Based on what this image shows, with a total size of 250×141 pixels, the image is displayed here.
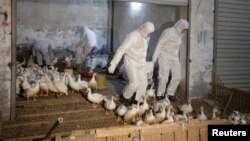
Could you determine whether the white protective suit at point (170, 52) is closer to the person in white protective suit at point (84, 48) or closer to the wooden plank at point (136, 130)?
the wooden plank at point (136, 130)

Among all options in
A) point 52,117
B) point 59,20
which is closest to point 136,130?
point 52,117

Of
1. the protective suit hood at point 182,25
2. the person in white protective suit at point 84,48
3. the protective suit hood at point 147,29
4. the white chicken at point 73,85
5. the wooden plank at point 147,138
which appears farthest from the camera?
the person in white protective suit at point 84,48

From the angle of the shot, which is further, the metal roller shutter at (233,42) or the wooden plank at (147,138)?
the metal roller shutter at (233,42)

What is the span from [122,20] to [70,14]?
259cm

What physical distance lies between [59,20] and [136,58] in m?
7.81

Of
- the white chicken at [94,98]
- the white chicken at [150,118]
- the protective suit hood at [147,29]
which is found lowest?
the white chicken at [150,118]

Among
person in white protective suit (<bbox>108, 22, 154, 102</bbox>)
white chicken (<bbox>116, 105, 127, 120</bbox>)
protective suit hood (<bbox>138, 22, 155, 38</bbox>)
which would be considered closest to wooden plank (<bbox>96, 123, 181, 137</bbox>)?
white chicken (<bbox>116, 105, 127, 120</bbox>)

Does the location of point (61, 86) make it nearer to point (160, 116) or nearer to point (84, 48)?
point (160, 116)

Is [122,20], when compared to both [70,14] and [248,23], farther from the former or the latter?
[248,23]

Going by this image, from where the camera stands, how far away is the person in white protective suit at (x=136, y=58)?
8109mm

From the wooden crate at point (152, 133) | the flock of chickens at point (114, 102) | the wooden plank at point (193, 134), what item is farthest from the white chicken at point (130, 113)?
the wooden plank at point (193, 134)

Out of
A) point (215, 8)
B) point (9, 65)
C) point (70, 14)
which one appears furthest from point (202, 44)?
point (70, 14)

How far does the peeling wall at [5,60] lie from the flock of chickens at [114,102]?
31.3 inches

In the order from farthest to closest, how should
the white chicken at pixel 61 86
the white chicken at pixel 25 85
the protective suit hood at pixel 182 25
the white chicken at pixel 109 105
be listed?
the protective suit hood at pixel 182 25
the white chicken at pixel 61 86
the white chicken at pixel 25 85
the white chicken at pixel 109 105
